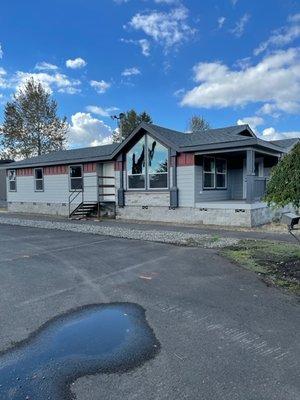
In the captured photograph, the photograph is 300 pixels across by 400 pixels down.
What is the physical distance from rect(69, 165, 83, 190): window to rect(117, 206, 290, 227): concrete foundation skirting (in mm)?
3315

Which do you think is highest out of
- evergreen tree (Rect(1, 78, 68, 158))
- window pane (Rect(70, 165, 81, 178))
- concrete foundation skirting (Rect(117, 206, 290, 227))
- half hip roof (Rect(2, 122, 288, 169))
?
evergreen tree (Rect(1, 78, 68, 158))

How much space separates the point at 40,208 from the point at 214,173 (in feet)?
36.0

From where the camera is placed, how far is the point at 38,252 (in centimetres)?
894

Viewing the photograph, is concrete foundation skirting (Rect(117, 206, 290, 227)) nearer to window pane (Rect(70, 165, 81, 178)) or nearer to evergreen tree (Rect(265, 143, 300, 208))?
window pane (Rect(70, 165, 81, 178))

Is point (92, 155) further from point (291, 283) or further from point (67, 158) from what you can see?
point (291, 283)

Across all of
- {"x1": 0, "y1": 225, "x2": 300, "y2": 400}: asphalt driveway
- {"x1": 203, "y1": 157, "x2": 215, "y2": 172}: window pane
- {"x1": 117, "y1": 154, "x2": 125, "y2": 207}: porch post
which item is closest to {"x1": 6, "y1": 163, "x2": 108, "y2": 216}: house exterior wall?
{"x1": 117, "y1": 154, "x2": 125, "y2": 207}: porch post

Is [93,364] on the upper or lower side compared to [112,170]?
lower

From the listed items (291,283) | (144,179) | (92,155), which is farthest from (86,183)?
(291,283)

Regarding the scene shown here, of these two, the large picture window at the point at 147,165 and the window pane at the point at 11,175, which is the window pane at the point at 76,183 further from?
the window pane at the point at 11,175

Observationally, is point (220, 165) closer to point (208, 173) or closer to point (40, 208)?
point (208, 173)

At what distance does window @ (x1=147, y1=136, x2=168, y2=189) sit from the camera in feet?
51.8

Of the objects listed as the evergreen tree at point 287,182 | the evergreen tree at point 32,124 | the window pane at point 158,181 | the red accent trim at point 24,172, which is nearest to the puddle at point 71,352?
the evergreen tree at point 287,182

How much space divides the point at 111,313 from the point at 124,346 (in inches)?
40.7

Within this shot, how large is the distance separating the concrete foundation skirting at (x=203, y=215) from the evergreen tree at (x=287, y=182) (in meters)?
5.96
